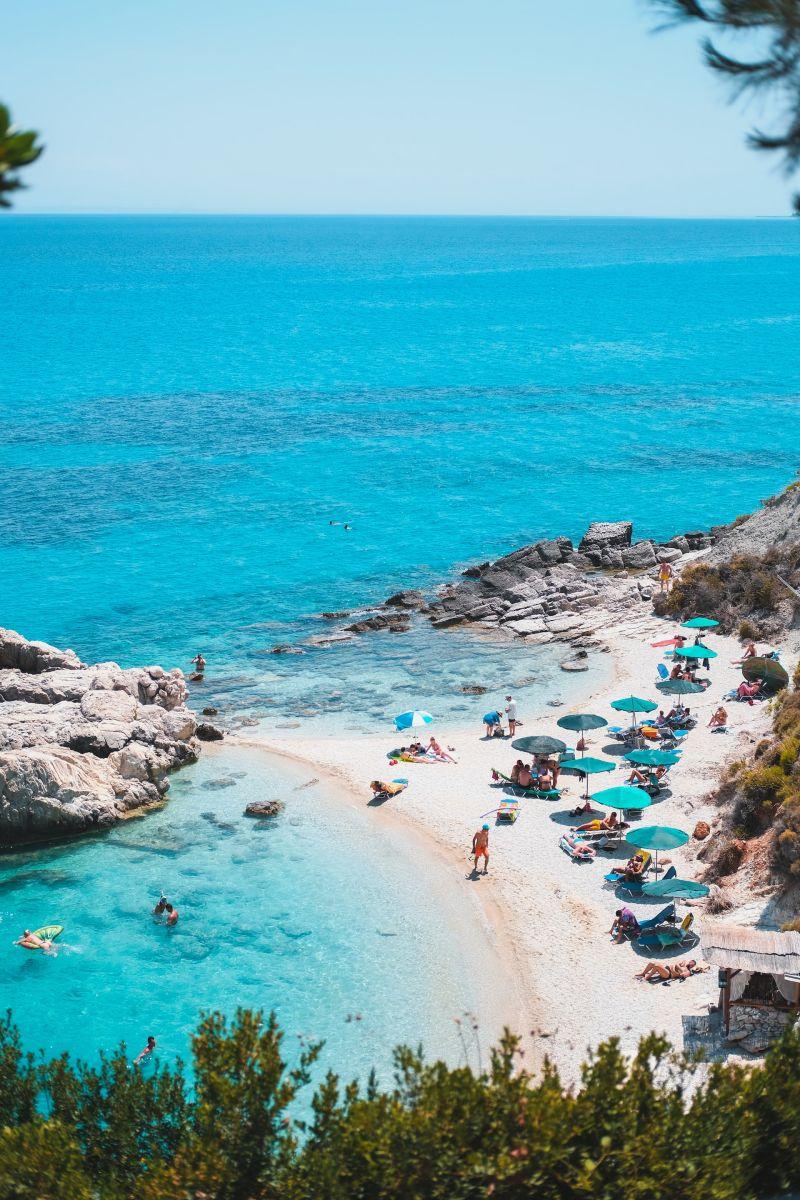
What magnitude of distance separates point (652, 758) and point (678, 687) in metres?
5.73

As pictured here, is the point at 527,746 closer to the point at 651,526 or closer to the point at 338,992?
the point at 338,992

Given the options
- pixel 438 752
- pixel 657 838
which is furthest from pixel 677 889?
pixel 438 752

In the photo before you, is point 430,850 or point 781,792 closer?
point 781,792

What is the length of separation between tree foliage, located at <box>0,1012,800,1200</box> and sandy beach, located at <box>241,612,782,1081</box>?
578 cm

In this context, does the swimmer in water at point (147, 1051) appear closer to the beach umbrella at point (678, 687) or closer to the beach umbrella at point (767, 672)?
the beach umbrella at point (678, 687)

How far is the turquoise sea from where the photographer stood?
87.7ft

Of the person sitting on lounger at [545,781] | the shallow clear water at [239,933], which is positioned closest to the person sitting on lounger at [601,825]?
the person sitting on lounger at [545,781]

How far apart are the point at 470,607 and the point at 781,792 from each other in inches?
1036

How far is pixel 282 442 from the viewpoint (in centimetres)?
8875

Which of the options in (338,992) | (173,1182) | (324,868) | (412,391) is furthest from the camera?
(412,391)

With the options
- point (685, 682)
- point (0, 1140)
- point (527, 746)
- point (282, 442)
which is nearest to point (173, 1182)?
point (0, 1140)

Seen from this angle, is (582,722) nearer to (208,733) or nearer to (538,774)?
(538,774)

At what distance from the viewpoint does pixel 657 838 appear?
27.2 meters

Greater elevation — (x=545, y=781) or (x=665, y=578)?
(x=665, y=578)
